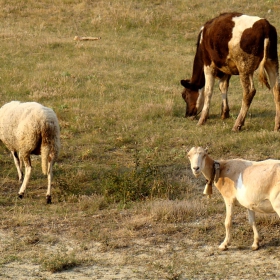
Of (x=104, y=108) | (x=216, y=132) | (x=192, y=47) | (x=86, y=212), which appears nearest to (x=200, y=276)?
(x=86, y=212)

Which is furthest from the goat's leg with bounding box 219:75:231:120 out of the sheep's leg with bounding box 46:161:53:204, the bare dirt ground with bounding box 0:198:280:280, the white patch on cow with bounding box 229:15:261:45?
the bare dirt ground with bounding box 0:198:280:280

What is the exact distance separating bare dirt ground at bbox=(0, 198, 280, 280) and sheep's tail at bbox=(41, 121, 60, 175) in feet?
5.06

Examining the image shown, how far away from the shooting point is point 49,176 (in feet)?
36.3

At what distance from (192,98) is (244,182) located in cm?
801

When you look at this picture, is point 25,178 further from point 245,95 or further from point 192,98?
point 192,98

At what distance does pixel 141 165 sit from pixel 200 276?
461cm

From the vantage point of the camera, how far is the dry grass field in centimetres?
822

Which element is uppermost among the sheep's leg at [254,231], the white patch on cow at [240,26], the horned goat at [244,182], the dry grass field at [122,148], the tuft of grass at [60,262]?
the white patch on cow at [240,26]

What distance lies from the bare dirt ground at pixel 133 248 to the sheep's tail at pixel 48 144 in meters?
1.54

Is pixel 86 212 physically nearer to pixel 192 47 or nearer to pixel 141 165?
pixel 141 165

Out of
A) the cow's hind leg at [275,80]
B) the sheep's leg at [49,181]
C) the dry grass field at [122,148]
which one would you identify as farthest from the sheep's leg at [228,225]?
the cow's hind leg at [275,80]

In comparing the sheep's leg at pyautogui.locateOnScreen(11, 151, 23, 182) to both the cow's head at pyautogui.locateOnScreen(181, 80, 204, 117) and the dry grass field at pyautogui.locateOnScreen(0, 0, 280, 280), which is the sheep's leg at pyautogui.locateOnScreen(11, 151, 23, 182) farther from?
the cow's head at pyautogui.locateOnScreen(181, 80, 204, 117)

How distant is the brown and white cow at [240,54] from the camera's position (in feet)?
45.8

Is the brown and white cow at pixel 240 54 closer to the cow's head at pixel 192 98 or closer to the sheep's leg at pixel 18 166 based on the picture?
the cow's head at pixel 192 98
